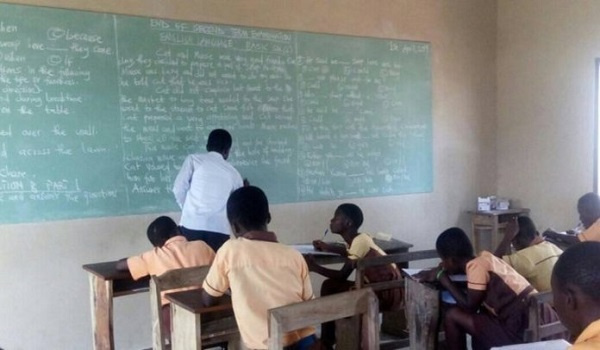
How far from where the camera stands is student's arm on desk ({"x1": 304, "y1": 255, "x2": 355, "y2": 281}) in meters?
3.12

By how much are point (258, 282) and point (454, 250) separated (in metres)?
1.16

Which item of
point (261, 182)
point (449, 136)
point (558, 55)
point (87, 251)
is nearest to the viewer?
point (87, 251)

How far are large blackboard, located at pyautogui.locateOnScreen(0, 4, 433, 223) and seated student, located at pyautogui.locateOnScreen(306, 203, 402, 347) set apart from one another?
1.02 metres

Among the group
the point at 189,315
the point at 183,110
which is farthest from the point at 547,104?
the point at 189,315

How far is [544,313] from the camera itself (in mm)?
2477

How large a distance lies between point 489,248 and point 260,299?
3947 millimetres

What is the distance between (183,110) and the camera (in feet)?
13.0

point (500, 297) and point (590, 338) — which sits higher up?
point (590, 338)

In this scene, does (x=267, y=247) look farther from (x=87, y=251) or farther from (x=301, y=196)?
(x=301, y=196)

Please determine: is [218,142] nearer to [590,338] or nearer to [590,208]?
[590,208]

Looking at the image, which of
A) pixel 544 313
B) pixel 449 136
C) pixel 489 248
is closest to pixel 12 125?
pixel 544 313

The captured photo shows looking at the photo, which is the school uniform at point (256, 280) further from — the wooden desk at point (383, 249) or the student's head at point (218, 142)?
the student's head at point (218, 142)

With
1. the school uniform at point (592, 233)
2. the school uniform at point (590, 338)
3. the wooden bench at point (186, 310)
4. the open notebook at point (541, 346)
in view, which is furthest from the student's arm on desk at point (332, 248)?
the school uniform at point (590, 338)

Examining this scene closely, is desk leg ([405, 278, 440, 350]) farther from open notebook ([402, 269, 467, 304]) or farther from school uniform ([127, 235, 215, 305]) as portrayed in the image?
school uniform ([127, 235, 215, 305])
